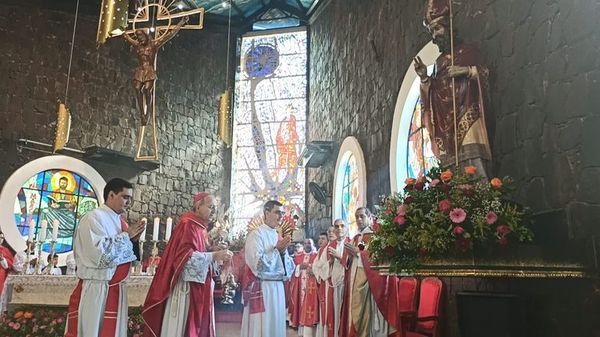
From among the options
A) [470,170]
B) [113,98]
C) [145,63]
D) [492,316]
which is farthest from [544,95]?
[113,98]

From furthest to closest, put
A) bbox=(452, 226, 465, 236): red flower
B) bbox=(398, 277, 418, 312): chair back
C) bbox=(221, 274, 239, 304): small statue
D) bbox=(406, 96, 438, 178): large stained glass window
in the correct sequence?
1. bbox=(221, 274, 239, 304): small statue
2. bbox=(406, 96, 438, 178): large stained glass window
3. bbox=(398, 277, 418, 312): chair back
4. bbox=(452, 226, 465, 236): red flower

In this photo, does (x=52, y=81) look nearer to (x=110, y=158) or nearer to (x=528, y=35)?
(x=110, y=158)

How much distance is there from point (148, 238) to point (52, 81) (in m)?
4.38

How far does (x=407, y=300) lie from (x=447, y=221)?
1.59 meters

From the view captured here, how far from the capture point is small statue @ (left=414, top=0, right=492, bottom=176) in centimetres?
452

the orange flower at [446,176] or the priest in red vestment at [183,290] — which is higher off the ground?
the orange flower at [446,176]

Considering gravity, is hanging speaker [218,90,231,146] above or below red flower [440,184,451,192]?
above

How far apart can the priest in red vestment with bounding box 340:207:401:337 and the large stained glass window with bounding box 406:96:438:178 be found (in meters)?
1.77

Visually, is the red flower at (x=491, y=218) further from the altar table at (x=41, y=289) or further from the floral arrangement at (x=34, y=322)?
the altar table at (x=41, y=289)

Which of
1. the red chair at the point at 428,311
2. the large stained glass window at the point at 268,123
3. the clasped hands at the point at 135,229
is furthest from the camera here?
the large stained glass window at the point at 268,123

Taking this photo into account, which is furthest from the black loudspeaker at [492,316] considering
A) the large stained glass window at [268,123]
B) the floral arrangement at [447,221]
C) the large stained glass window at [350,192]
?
the large stained glass window at [268,123]

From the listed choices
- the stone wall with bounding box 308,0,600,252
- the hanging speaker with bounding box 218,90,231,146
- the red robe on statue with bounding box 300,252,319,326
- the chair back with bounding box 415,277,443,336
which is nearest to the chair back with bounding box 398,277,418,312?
the chair back with bounding box 415,277,443,336

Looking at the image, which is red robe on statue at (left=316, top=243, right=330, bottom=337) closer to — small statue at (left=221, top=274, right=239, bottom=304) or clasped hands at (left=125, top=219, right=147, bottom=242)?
small statue at (left=221, top=274, right=239, bottom=304)

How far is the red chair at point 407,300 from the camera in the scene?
4871 mm
